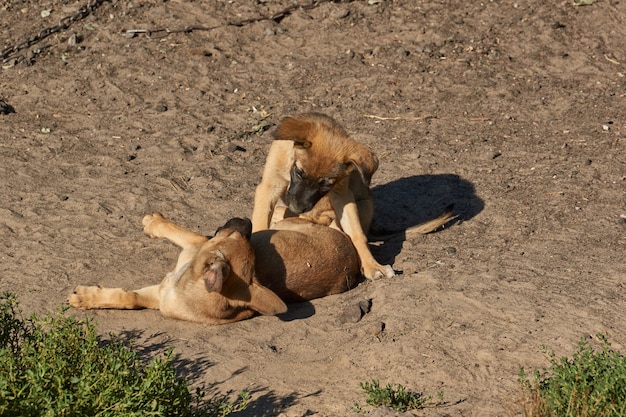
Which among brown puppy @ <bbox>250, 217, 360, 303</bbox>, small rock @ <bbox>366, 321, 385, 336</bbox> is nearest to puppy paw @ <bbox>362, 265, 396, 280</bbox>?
brown puppy @ <bbox>250, 217, 360, 303</bbox>

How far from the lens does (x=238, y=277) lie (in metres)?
6.53

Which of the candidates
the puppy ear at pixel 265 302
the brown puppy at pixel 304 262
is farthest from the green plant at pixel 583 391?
the brown puppy at pixel 304 262

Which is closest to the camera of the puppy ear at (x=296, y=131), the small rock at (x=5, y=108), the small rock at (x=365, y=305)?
the small rock at (x=365, y=305)

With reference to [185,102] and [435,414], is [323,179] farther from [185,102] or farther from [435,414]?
[185,102]

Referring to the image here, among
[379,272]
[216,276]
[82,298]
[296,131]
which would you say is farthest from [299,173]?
[82,298]

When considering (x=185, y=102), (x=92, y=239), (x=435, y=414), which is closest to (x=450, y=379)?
(x=435, y=414)

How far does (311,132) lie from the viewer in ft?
25.0

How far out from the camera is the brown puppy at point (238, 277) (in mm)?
6532

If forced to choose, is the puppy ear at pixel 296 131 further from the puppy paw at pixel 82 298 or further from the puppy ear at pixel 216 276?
the puppy paw at pixel 82 298

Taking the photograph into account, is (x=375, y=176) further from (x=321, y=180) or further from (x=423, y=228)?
(x=321, y=180)

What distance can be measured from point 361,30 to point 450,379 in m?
7.20

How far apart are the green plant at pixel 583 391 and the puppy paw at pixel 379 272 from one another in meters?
2.40

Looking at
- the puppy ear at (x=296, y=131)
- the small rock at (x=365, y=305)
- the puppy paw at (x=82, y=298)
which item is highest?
the puppy ear at (x=296, y=131)

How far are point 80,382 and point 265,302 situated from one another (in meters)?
2.03
